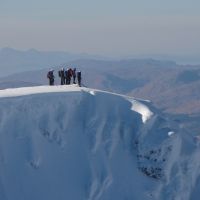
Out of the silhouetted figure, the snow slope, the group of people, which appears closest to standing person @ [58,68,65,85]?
the group of people

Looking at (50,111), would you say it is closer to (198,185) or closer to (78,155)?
(78,155)

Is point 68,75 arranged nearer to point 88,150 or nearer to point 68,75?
point 68,75

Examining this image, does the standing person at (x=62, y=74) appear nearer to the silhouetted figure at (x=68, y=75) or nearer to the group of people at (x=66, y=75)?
the group of people at (x=66, y=75)

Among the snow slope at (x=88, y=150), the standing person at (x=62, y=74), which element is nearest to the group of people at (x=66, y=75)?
the standing person at (x=62, y=74)

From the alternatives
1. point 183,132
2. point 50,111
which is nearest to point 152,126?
point 183,132

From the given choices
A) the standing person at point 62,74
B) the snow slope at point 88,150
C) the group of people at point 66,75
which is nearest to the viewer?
the snow slope at point 88,150

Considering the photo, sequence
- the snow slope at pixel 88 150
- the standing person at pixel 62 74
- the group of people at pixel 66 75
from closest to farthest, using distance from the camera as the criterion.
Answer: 1. the snow slope at pixel 88 150
2. the group of people at pixel 66 75
3. the standing person at pixel 62 74

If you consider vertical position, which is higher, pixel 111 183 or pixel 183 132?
pixel 183 132

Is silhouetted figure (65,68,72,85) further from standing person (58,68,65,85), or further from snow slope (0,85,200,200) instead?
snow slope (0,85,200,200)

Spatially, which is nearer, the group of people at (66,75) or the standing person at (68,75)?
the group of people at (66,75)
